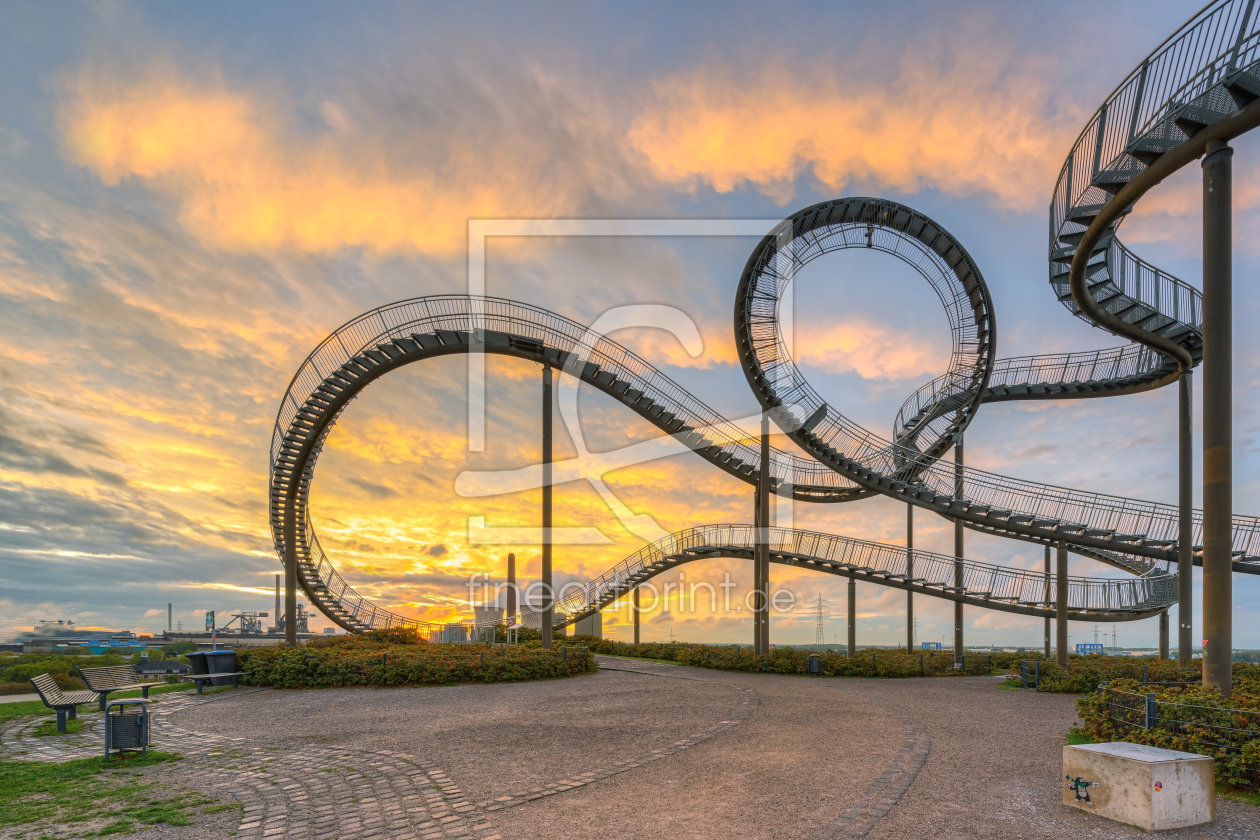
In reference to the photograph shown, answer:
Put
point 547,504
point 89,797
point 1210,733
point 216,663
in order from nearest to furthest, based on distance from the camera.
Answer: point 89,797 → point 1210,733 → point 216,663 → point 547,504

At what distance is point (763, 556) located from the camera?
26.5 meters

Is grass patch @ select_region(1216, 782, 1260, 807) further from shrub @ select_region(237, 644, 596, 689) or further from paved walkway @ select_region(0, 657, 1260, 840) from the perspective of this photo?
shrub @ select_region(237, 644, 596, 689)

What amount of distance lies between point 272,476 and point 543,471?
10.2 meters

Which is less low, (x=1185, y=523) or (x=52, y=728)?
(x=1185, y=523)

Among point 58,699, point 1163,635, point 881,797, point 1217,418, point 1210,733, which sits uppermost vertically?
point 1217,418

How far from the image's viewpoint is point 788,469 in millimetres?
28578

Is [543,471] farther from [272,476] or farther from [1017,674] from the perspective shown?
[1017,674]

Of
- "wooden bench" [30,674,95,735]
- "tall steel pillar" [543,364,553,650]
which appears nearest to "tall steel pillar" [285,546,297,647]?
"tall steel pillar" [543,364,553,650]

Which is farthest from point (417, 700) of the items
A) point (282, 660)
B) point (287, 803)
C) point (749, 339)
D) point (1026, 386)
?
point (1026, 386)

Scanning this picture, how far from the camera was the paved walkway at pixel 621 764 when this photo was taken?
7.17 metres

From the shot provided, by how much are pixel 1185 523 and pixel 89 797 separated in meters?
22.4

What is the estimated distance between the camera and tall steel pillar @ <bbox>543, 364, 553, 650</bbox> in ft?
78.8

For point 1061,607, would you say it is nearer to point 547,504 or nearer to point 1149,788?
point 547,504

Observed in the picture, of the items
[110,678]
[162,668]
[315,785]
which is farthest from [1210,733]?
[162,668]
